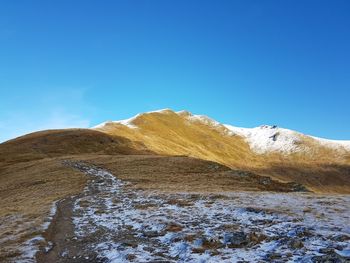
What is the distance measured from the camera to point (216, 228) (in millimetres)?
19281

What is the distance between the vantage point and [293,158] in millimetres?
187750

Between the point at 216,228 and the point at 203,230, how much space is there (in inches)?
27.9

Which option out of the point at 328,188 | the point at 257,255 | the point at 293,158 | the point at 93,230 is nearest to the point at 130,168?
the point at 93,230

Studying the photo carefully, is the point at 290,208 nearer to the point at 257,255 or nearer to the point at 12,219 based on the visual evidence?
the point at 257,255

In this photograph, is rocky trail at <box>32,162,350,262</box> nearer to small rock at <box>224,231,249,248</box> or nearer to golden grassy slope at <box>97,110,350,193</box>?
small rock at <box>224,231,249,248</box>

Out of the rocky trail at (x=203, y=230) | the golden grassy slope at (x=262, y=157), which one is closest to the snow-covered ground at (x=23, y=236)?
the rocky trail at (x=203, y=230)

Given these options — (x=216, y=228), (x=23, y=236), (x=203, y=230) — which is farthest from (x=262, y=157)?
(x=23, y=236)

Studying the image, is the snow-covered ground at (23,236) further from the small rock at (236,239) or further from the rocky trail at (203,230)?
the small rock at (236,239)

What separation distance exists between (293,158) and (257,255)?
18059cm

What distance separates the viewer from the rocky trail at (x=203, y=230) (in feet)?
51.7

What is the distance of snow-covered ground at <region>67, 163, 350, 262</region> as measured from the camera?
15.7 metres

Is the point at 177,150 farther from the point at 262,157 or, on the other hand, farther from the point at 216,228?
the point at 216,228

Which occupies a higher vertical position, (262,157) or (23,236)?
(262,157)

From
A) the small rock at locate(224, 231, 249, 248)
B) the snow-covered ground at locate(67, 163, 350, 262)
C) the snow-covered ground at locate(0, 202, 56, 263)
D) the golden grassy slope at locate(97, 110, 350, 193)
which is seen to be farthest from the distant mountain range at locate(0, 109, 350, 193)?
the small rock at locate(224, 231, 249, 248)
